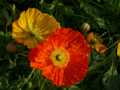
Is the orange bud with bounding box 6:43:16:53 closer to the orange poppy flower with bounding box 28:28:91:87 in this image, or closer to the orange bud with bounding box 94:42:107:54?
the orange poppy flower with bounding box 28:28:91:87

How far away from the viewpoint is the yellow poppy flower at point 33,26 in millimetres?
2088

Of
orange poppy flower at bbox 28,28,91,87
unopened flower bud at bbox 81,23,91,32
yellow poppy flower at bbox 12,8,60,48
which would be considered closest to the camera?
orange poppy flower at bbox 28,28,91,87

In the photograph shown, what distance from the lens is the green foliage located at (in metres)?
2.14

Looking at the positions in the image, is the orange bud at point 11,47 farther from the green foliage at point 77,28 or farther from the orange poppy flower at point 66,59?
the orange poppy flower at point 66,59

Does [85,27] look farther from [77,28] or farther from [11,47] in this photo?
[11,47]

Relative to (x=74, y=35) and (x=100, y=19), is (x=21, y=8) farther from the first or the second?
(x=74, y=35)

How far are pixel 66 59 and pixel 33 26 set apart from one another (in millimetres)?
213

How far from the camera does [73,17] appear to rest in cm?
239

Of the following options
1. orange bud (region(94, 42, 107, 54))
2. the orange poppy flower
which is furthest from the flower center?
orange bud (region(94, 42, 107, 54))

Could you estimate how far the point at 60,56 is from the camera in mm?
2076

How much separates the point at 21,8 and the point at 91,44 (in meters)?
0.41

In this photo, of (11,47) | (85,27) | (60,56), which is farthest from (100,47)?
(11,47)

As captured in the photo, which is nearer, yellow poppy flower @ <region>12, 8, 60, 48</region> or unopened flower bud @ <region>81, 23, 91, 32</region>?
yellow poppy flower @ <region>12, 8, 60, 48</region>

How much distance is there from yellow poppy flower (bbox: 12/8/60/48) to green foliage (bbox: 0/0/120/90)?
0.10 m
